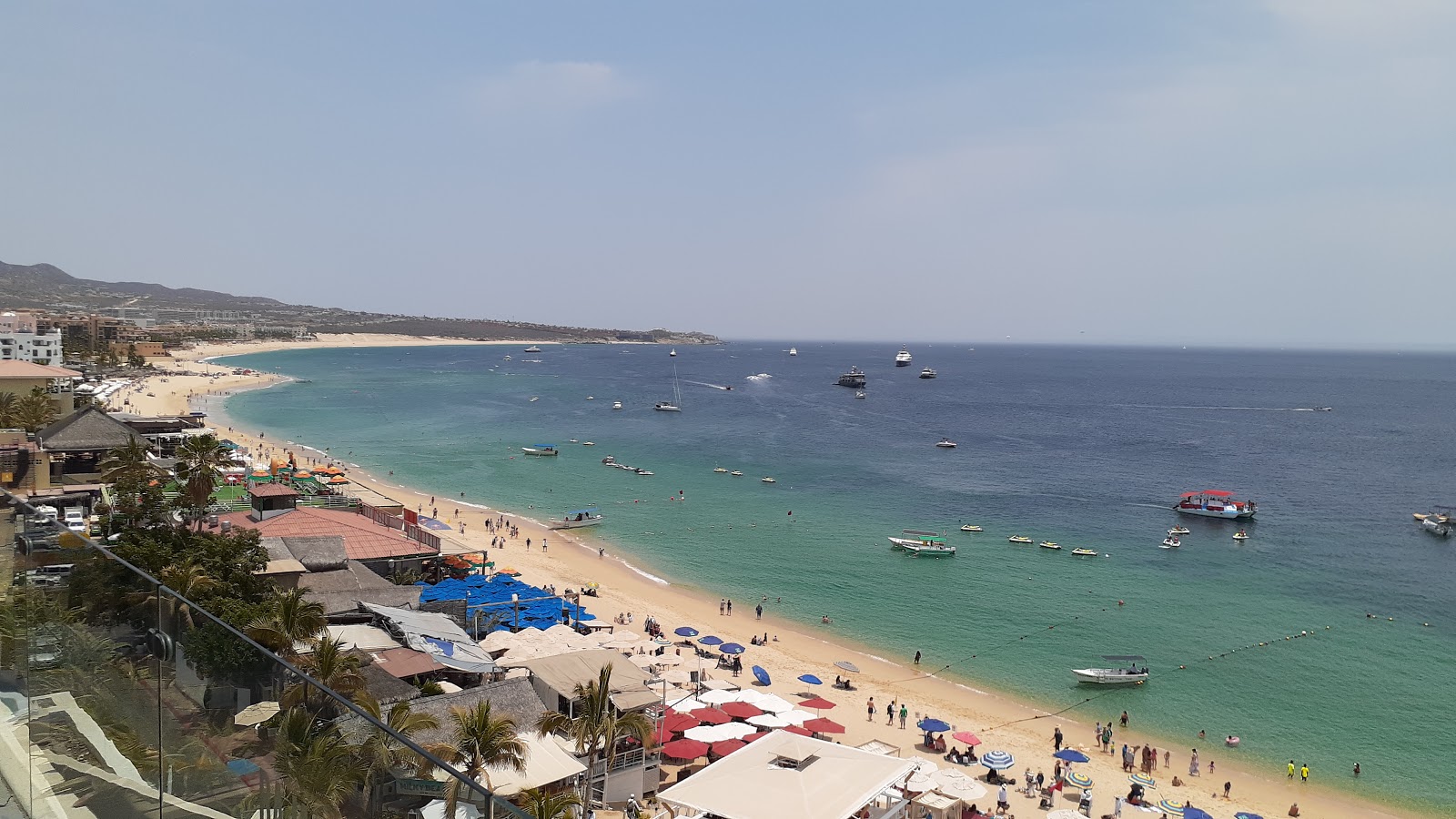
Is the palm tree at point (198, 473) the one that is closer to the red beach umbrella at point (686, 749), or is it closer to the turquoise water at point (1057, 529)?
the red beach umbrella at point (686, 749)

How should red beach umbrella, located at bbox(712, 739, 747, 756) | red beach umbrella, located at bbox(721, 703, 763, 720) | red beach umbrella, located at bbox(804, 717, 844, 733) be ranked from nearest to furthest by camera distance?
1. red beach umbrella, located at bbox(712, 739, 747, 756)
2. red beach umbrella, located at bbox(804, 717, 844, 733)
3. red beach umbrella, located at bbox(721, 703, 763, 720)

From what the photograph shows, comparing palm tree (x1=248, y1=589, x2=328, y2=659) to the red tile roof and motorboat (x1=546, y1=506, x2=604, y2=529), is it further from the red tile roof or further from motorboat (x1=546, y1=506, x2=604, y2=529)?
motorboat (x1=546, y1=506, x2=604, y2=529)

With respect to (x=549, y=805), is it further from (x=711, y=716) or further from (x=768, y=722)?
(x=768, y=722)

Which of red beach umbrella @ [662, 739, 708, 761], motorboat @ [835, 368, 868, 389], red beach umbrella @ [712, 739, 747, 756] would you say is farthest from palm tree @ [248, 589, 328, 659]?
motorboat @ [835, 368, 868, 389]

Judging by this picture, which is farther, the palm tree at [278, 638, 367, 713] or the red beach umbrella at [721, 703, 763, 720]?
the red beach umbrella at [721, 703, 763, 720]

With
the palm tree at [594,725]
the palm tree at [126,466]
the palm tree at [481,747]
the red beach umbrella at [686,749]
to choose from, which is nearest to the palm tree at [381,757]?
the palm tree at [481,747]

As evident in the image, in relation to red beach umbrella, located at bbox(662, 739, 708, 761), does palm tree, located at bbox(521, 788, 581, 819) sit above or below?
above

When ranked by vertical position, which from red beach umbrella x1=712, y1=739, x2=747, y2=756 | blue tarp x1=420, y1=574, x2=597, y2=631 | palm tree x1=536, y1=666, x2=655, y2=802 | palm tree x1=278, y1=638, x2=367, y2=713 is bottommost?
red beach umbrella x1=712, y1=739, x2=747, y2=756

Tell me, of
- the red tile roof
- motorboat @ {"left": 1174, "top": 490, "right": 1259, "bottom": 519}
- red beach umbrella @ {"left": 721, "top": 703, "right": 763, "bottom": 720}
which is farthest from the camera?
motorboat @ {"left": 1174, "top": 490, "right": 1259, "bottom": 519}
